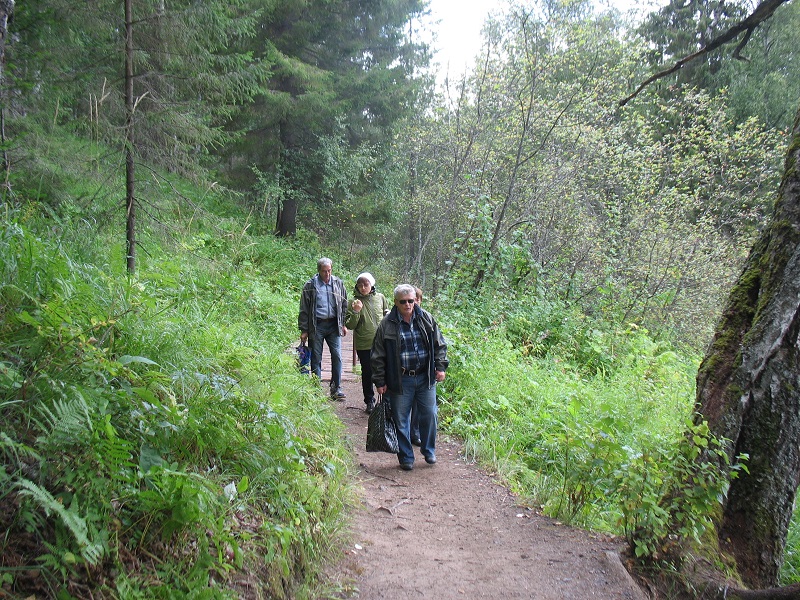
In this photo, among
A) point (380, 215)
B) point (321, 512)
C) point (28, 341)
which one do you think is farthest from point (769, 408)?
point (380, 215)

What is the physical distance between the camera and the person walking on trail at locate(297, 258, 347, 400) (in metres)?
7.71

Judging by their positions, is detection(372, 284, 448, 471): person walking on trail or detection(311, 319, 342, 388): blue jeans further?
detection(311, 319, 342, 388): blue jeans

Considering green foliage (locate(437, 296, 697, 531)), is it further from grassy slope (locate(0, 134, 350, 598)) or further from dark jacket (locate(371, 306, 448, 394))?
grassy slope (locate(0, 134, 350, 598))

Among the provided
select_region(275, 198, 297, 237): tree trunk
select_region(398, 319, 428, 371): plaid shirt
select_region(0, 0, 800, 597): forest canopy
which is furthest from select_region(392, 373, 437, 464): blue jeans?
select_region(275, 198, 297, 237): tree trunk

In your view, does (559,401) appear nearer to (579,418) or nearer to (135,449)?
(579,418)

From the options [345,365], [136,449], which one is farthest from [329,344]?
[136,449]

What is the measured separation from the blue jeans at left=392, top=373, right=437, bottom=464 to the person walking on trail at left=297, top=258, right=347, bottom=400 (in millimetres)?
2094

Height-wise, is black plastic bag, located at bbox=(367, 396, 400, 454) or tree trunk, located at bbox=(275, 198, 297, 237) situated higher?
tree trunk, located at bbox=(275, 198, 297, 237)

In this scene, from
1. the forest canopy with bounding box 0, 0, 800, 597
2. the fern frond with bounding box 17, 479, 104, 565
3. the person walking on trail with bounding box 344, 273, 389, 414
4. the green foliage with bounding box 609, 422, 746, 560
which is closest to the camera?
Answer: the fern frond with bounding box 17, 479, 104, 565

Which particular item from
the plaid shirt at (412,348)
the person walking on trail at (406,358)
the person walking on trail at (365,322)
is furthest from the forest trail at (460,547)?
the person walking on trail at (365,322)

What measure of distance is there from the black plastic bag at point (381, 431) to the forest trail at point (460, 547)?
240mm

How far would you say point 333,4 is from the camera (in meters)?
18.2

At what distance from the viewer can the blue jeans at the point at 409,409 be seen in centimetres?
582

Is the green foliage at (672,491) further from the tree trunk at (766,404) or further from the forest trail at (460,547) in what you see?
the forest trail at (460,547)
